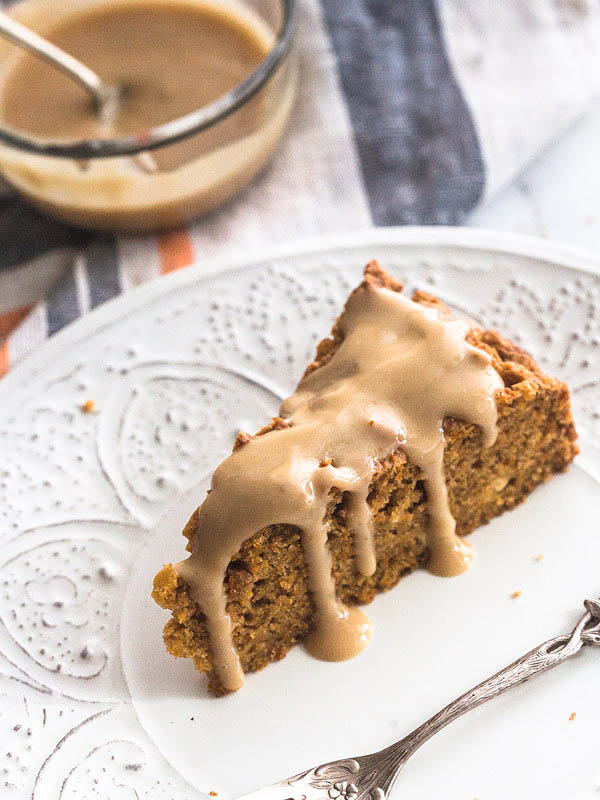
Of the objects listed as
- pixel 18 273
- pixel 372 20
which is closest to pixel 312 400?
pixel 18 273

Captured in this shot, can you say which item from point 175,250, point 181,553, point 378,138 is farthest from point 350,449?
point 378,138

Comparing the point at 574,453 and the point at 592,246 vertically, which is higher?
the point at 592,246

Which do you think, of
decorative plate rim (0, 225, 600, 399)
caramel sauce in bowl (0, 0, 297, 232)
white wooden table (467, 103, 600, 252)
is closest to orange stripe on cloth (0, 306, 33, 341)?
caramel sauce in bowl (0, 0, 297, 232)

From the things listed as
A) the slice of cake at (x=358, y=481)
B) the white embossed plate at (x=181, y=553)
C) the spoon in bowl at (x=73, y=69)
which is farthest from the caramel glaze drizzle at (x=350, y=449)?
the spoon in bowl at (x=73, y=69)

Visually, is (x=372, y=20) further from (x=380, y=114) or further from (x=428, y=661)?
(x=428, y=661)

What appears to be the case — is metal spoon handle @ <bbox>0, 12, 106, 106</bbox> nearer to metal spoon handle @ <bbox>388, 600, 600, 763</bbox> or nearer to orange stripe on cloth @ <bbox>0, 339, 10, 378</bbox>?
orange stripe on cloth @ <bbox>0, 339, 10, 378</bbox>

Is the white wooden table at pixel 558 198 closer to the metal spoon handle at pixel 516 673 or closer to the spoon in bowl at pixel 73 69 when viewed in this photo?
the spoon in bowl at pixel 73 69

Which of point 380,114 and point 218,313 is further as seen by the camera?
point 380,114
